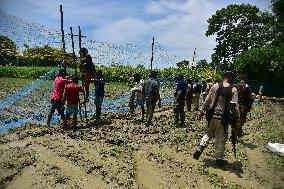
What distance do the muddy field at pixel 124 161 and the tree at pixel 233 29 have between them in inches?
1242

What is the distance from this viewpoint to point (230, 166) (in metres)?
8.47

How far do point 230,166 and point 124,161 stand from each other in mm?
2398

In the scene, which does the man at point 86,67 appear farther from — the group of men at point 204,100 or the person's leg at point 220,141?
the person's leg at point 220,141

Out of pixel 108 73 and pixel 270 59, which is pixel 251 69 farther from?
pixel 108 73

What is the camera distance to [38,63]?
160ft

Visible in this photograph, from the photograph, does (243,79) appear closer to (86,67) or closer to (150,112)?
(150,112)

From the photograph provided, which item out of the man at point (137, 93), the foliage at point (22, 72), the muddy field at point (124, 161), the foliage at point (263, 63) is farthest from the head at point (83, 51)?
the foliage at point (22, 72)

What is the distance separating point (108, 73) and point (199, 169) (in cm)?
3026

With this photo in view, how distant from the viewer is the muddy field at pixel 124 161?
7.19 m

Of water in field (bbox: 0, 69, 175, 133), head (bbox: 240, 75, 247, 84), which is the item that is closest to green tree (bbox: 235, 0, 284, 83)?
water in field (bbox: 0, 69, 175, 133)

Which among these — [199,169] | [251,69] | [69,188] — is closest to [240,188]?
[199,169]

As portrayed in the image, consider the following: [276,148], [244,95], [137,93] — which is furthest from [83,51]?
→ [276,148]

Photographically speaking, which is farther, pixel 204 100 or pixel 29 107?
pixel 29 107

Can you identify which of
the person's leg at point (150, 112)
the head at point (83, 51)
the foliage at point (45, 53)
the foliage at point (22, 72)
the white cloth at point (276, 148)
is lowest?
the foliage at point (22, 72)
